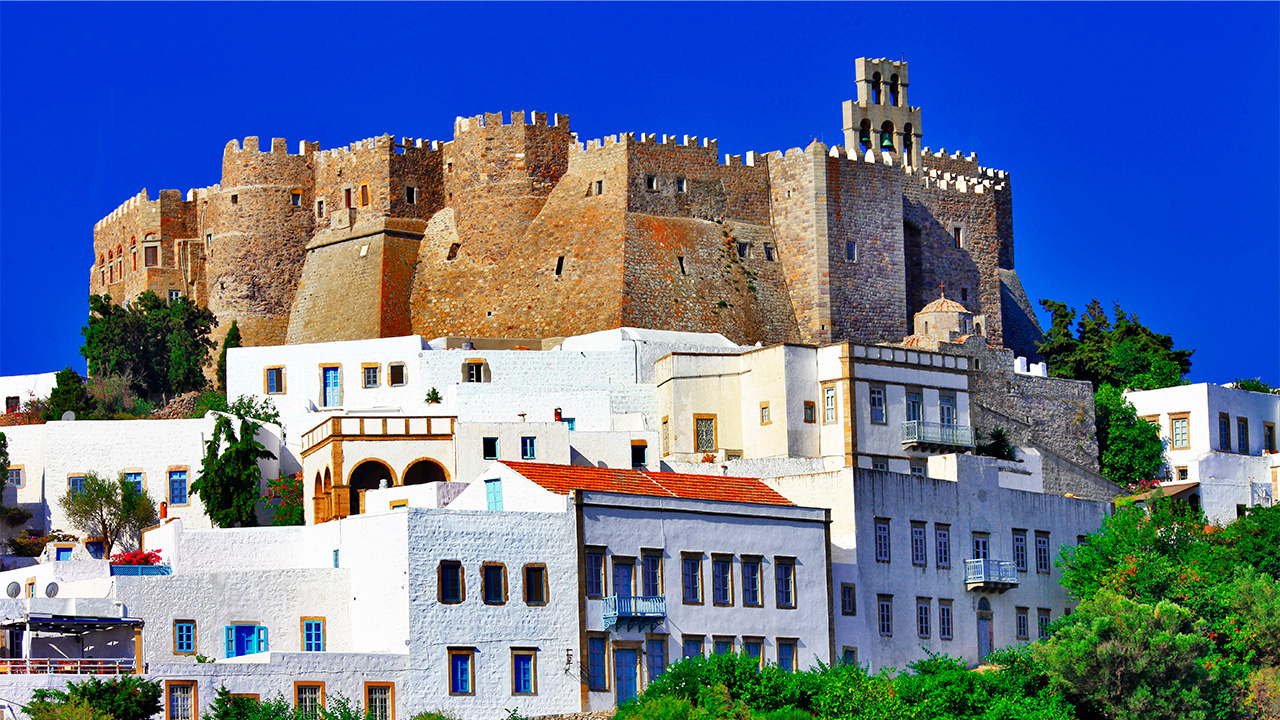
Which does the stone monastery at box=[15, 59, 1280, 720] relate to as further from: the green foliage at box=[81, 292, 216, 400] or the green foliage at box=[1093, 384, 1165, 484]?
the green foliage at box=[81, 292, 216, 400]

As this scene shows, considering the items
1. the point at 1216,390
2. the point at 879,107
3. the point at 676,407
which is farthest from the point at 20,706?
the point at 879,107

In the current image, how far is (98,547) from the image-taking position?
55.7 m

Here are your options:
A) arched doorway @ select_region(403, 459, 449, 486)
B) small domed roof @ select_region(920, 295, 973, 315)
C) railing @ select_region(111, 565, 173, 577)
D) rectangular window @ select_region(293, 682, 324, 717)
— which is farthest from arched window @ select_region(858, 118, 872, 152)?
rectangular window @ select_region(293, 682, 324, 717)

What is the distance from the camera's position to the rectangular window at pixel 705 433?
56.8 m

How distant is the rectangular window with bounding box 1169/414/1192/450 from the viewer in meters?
64.6

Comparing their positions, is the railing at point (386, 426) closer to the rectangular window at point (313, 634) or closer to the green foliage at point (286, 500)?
the green foliage at point (286, 500)

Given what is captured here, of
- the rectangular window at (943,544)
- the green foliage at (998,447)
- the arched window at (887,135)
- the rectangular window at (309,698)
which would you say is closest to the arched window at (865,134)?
the arched window at (887,135)

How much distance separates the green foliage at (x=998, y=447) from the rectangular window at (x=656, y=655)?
19324 mm

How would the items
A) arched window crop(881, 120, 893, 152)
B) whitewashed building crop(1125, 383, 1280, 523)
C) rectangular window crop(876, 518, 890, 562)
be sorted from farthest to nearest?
arched window crop(881, 120, 893, 152) → whitewashed building crop(1125, 383, 1280, 523) → rectangular window crop(876, 518, 890, 562)

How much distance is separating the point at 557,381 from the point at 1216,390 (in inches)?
822

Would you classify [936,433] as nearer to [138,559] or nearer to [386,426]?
[386,426]

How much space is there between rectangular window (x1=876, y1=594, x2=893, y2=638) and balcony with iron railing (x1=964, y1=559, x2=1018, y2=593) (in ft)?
9.06

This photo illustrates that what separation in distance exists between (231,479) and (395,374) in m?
7.09

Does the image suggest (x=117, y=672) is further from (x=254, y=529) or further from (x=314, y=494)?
(x=314, y=494)
